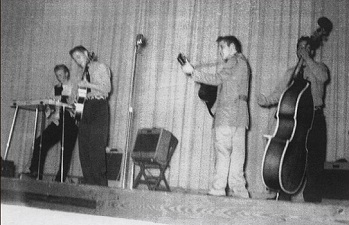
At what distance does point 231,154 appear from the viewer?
3404 mm

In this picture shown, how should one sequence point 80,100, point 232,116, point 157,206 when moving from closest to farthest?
point 157,206
point 232,116
point 80,100

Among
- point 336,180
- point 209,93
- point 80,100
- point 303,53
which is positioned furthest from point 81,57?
point 336,180

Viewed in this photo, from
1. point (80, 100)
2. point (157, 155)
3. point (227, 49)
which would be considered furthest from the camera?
point (157, 155)

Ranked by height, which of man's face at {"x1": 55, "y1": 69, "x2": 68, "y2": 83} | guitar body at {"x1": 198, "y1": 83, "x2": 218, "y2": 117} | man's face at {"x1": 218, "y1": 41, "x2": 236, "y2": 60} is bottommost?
guitar body at {"x1": 198, "y1": 83, "x2": 218, "y2": 117}

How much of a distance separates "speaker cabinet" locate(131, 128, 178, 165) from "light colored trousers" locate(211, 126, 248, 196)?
1444mm

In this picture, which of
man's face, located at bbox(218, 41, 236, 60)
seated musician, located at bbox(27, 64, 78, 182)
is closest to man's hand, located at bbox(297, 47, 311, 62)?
man's face, located at bbox(218, 41, 236, 60)

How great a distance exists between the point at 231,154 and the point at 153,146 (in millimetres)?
1493

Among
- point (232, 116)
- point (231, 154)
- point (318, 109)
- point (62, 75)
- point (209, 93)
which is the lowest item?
point (231, 154)

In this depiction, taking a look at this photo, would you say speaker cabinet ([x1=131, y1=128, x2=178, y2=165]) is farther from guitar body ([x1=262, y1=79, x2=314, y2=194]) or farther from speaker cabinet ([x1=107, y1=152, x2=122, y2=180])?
guitar body ([x1=262, y1=79, x2=314, y2=194])

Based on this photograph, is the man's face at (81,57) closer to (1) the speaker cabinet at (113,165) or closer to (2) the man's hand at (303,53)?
(1) the speaker cabinet at (113,165)

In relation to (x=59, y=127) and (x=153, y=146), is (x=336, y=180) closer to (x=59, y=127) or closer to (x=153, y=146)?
(x=153, y=146)

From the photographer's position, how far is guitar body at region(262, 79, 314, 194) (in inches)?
118

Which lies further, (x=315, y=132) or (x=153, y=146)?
(x=153, y=146)

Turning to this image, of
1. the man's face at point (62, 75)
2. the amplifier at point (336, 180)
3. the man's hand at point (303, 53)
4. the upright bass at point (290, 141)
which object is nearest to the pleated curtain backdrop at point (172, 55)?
the man's face at point (62, 75)
